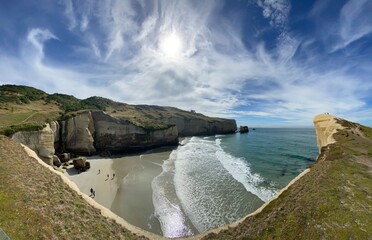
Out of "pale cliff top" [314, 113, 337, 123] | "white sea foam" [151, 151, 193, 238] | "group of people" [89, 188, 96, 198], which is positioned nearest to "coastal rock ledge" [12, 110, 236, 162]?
"group of people" [89, 188, 96, 198]

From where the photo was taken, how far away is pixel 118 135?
58281mm

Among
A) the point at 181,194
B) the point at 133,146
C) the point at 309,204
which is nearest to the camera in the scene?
the point at 309,204

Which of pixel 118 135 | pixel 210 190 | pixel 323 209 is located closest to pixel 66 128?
pixel 118 135

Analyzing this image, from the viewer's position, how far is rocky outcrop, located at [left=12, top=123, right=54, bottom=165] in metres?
29.3

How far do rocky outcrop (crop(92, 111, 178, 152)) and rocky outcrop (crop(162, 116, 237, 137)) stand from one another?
182ft

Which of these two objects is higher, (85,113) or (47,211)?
(85,113)

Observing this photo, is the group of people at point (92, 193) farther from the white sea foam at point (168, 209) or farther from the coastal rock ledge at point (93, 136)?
the coastal rock ledge at point (93, 136)

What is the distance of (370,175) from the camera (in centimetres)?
1675

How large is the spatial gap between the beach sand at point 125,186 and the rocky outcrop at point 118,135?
10.4 m

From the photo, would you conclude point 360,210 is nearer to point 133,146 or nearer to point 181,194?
point 181,194

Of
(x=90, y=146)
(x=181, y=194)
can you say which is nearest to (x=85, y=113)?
(x=90, y=146)

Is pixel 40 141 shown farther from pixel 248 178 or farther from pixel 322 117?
pixel 322 117

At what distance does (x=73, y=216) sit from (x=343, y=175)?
20339mm

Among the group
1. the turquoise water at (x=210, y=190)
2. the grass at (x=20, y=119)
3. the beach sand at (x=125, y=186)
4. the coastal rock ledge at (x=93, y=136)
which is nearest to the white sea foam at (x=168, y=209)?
the turquoise water at (x=210, y=190)
